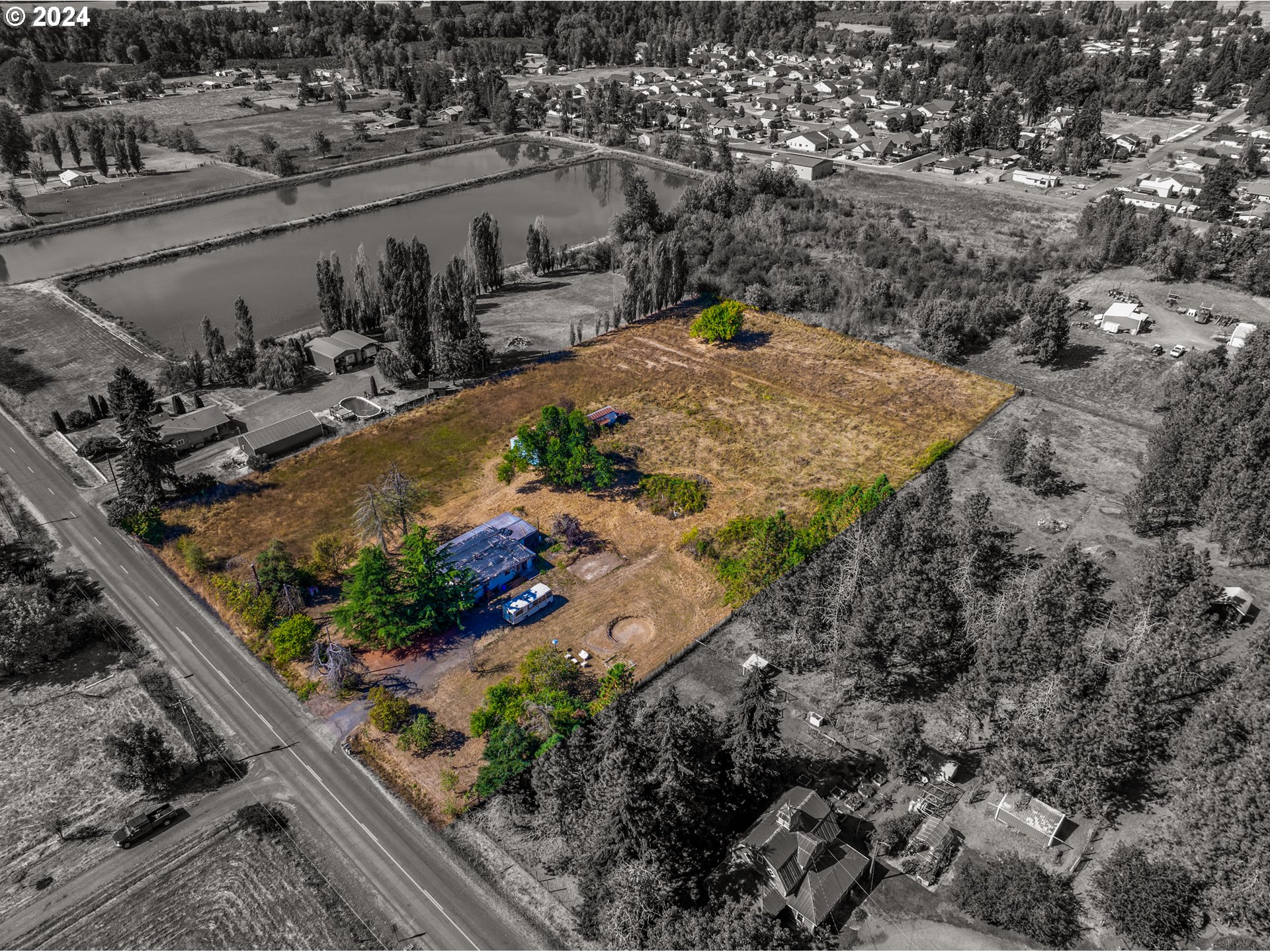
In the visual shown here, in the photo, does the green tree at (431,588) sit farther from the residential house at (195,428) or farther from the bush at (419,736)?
the residential house at (195,428)

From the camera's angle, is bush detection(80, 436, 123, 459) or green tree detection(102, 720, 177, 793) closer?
green tree detection(102, 720, 177, 793)

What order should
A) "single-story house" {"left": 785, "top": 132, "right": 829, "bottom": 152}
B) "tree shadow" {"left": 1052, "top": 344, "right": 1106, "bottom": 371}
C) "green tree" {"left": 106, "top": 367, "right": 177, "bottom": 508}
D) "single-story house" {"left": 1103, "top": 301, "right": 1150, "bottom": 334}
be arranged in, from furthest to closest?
"single-story house" {"left": 785, "top": 132, "right": 829, "bottom": 152} → "single-story house" {"left": 1103, "top": 301, "right": 1150, "bottom": 334} → "tree shadow" {"left": 1052, "top": 344, "right": 1106, "bottom": 371} → "green tree" {"left": 106, "top": 367, "right": 177, "bottom": 508}

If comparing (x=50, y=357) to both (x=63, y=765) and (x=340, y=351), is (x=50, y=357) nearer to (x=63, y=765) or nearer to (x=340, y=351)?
(x=340, y=351)

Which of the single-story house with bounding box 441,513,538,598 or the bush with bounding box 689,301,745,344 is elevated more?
the bush with bounding box 689,301,745,344

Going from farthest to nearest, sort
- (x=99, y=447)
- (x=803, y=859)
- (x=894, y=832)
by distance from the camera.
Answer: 1. (x=99, y=447)
2. (x=894, y=832)
3. (x=803, y=859)

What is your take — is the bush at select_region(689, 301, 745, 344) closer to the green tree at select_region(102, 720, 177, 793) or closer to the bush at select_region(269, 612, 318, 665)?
the bush at select_region(269, 612, 318, 665)

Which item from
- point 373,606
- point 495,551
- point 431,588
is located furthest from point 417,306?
point 373,606

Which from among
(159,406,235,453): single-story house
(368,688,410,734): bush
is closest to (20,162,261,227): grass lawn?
(159,406,235,453): single-story house
